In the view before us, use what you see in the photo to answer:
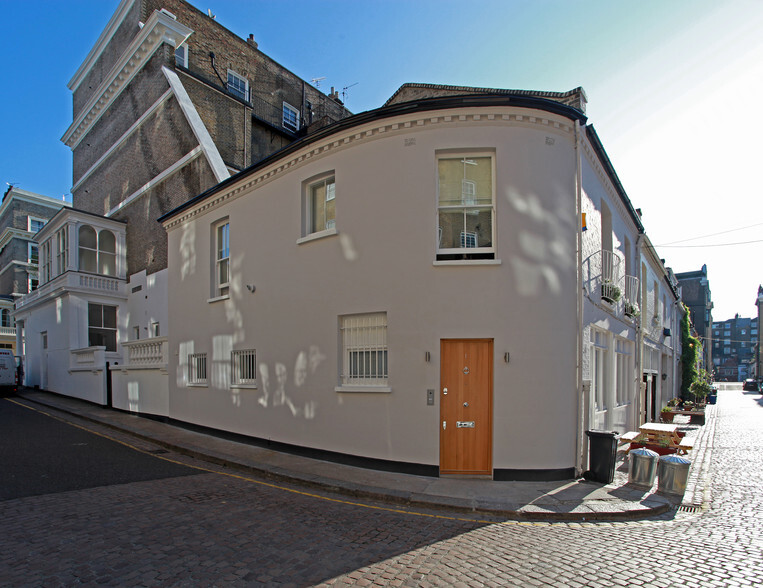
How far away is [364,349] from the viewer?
927 cm

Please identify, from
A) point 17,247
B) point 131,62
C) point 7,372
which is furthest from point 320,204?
point 17,247

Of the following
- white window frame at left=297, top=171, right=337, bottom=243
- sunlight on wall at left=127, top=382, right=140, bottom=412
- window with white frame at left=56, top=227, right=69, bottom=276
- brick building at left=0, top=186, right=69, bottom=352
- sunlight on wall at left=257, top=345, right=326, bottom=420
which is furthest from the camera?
brick building at left=0, top=186, right=69, bottom=352

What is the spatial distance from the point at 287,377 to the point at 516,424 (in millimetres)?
5123

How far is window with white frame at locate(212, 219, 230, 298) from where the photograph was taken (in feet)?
43.7

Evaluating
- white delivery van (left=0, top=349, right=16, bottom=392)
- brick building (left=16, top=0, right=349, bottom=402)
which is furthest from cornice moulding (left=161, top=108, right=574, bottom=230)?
white delivery van (left=0, top=349, right=16, bottom=392)

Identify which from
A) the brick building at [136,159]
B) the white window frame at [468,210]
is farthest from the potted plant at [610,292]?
the brick building at [136,159]

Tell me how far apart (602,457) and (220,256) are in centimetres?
1097

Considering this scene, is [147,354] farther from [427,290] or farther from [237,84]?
[237,84]

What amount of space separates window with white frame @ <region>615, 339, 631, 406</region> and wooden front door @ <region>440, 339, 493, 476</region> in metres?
6.80

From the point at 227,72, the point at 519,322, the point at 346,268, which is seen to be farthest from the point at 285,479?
the point at 227,72

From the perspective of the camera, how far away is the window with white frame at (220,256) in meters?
13.3

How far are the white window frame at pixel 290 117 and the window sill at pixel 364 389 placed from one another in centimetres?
2257

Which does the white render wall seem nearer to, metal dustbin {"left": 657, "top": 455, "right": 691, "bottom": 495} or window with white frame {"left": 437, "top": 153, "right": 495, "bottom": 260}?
window with white frame {"left": 437, "top": 153, "right": 495, "bottom": 260}

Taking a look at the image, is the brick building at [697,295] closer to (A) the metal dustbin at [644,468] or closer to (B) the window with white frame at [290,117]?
(B) the window with white frame at [290,117]
